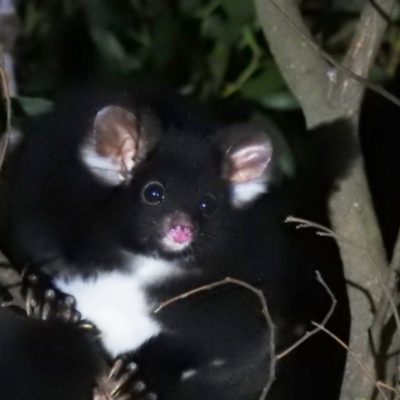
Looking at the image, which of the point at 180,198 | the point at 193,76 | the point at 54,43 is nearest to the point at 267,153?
the point at 180,198

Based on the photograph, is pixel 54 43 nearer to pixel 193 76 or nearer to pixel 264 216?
pixel 193 76

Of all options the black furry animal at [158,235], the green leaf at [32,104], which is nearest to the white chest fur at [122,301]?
the black furry animal at [158,235]

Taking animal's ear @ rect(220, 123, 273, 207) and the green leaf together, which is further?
the green leaf

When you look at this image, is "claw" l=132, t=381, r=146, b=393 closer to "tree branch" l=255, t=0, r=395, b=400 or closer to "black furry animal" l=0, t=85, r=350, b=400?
"black furry animal" l=0, t=85, r=350, b=400

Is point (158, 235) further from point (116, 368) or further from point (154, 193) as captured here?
point (116, 368)

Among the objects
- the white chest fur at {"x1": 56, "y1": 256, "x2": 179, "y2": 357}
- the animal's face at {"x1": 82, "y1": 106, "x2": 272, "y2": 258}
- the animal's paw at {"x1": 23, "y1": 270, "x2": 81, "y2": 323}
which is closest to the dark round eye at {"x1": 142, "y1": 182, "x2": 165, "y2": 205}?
the animal's face at {"x1": 82, "y1": 106, "x2": 272, "y2": 258}

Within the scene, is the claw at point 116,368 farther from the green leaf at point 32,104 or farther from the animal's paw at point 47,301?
the green leaf at point 32,104
